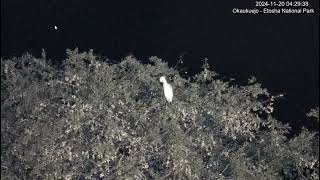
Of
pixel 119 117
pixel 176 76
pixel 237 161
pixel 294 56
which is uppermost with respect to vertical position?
pixel 294 56

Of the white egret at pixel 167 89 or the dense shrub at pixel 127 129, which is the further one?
the white egret at pixel 167 89

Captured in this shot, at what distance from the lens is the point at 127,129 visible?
407cm

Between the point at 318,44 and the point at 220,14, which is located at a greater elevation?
the point at 220,14

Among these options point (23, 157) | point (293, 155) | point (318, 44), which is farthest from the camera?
point (318, 44)

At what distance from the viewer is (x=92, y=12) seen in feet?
17.3

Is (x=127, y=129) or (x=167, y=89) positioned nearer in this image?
(x=127, y=129)

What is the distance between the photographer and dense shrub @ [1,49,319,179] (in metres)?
4.03

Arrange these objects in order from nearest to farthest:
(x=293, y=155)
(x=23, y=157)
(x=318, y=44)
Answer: (x=23, y=157)
(x=293, y=155)
(x=318, y=44)

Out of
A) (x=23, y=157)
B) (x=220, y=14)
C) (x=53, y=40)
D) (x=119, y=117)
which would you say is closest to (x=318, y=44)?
(x=220, y=14)

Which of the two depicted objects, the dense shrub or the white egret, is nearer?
the dense shrub

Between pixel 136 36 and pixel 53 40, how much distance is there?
79 cm

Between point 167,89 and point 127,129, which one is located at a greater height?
point 167,89

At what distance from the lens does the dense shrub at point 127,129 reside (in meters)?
4.03

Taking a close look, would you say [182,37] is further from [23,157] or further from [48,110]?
[23,157]
